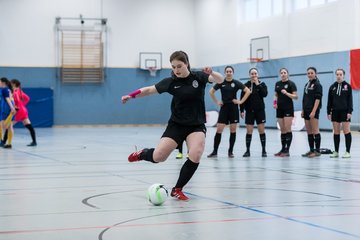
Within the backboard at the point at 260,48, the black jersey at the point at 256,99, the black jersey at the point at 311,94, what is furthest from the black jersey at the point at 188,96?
the backboard at the point at 260,48

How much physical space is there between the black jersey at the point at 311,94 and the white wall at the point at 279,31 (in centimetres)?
1160

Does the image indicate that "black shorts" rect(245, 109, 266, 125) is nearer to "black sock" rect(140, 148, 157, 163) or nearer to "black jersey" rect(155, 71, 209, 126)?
"black jersey" rect(155, 71, 209, 126)

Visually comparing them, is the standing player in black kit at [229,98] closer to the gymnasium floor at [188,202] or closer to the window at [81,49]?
the gymnasium floor at [188,202]

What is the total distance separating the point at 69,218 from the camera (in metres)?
6.31

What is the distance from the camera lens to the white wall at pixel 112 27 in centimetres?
3412

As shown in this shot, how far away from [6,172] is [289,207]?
608 centimetres

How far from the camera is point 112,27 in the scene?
36.2 meters

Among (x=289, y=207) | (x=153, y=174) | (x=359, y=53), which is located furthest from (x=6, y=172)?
(x=359, y=53)

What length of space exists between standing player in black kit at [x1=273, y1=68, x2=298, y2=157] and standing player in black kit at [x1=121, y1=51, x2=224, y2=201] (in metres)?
6.80

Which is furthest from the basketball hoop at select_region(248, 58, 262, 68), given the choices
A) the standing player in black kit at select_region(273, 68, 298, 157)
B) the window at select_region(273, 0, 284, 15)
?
the standing player in black kit at select_region(273, 68, 298, 157)

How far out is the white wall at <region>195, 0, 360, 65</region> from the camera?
25672 millimetres

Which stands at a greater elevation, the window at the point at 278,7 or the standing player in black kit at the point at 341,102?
the window at the point at 278,7

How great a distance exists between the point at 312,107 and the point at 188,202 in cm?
776

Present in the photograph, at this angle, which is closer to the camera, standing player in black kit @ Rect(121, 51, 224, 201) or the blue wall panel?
standing player in black kit @ Rect(121, 51, 224, 201)
